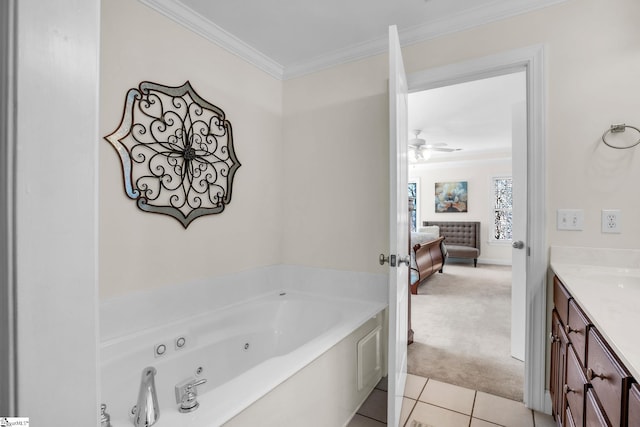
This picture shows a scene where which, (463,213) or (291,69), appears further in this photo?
(463,213)

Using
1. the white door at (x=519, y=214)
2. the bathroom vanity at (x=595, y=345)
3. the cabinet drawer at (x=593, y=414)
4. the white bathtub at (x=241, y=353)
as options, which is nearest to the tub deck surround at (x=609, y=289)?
the bathroom vanity at (x=595, y=345)

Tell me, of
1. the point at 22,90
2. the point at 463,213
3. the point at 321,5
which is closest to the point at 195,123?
the point at 321,5

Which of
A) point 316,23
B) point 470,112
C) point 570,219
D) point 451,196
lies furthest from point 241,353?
point 451,196

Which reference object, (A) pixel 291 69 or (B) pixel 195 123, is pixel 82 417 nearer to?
(B) pixel 195 123

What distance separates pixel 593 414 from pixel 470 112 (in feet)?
12.7

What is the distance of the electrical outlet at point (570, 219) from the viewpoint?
1.74 m

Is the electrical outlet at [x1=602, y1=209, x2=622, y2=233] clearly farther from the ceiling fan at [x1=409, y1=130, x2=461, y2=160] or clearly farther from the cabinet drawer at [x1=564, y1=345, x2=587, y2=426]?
the ceiling fan at [x1=409, y1=130, x2=461, y2=160]

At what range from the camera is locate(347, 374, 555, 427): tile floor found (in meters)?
1.77

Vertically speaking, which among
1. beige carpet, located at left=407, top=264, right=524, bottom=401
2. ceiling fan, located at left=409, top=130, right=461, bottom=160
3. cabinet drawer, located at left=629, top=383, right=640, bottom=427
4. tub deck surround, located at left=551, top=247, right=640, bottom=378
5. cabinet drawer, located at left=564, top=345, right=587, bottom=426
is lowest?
beige carpet, located at left=407, top=264, right=524, bottom=401

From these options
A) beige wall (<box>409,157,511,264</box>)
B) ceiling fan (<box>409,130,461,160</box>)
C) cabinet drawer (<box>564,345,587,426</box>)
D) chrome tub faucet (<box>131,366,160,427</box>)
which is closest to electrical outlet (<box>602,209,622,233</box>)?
cabinet drawer (<box>564,345,587,426</box>)

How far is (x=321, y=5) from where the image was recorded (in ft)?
6.32

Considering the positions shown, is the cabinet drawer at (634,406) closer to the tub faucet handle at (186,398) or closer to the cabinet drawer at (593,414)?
the cabinet drawer at (593,414)

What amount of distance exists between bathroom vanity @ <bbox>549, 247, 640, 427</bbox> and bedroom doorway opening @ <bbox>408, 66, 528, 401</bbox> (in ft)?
2.14

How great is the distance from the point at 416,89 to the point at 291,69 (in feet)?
3.64
